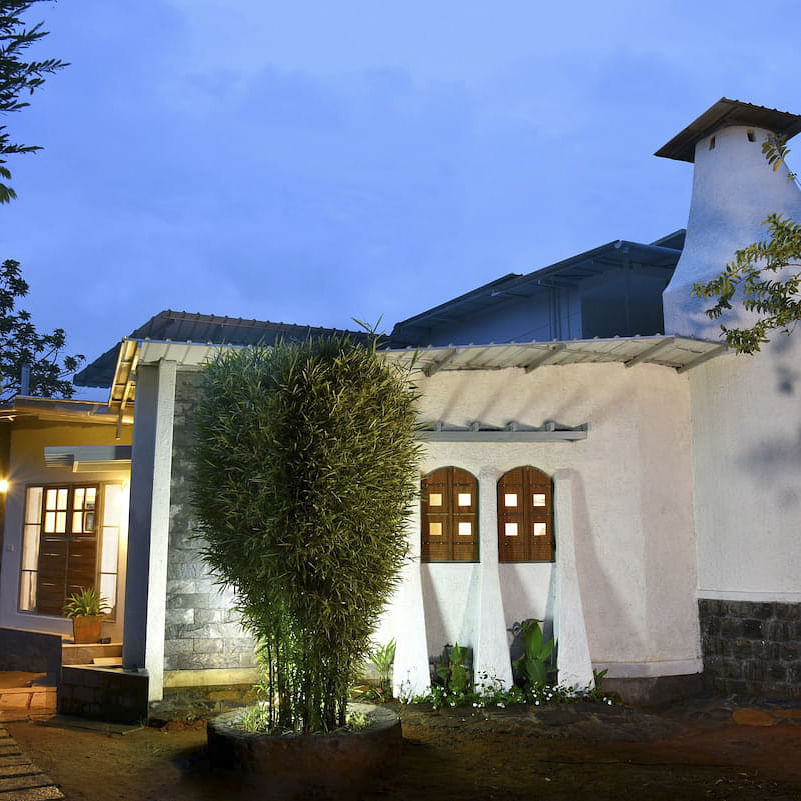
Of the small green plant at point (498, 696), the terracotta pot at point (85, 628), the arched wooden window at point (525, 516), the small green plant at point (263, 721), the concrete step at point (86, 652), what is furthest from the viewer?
the terracotta pot at point (85, 628)

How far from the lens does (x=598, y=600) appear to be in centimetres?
975

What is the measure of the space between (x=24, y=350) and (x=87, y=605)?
14.4m

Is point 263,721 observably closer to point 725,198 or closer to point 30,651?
point 30,651

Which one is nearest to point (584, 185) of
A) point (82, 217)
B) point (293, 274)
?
point (293, 274)

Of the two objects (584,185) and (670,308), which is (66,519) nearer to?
(670,308)

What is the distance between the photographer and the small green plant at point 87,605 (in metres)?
11.1

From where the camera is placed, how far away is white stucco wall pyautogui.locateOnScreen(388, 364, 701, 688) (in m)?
9.72

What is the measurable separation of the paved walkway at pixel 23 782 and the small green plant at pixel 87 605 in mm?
4631

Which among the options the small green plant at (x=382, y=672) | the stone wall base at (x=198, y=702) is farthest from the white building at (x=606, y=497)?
the stone wall base at (x=198, y=702)

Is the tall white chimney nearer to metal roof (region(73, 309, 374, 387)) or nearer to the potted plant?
metal roof (region(73, 309, 374, 387))

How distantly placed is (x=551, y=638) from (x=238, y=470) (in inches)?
173

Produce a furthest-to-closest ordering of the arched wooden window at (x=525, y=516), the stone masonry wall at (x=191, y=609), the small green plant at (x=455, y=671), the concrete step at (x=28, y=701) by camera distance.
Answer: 1. the arched wooden window at (x=525, y=516)
2. the concrete step at (x=28, y=701)
3. the small green plant at (x=455, y=671)
4. the stone masonry wall at (x=191, y=609)

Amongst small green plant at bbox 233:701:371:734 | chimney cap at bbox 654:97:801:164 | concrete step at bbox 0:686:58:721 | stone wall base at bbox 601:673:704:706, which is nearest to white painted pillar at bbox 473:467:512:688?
stone wall base at bbox 601:673:704:706

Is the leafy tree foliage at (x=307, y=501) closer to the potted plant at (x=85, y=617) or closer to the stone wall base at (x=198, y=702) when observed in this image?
the stone wall base at (x=198, y=702)
